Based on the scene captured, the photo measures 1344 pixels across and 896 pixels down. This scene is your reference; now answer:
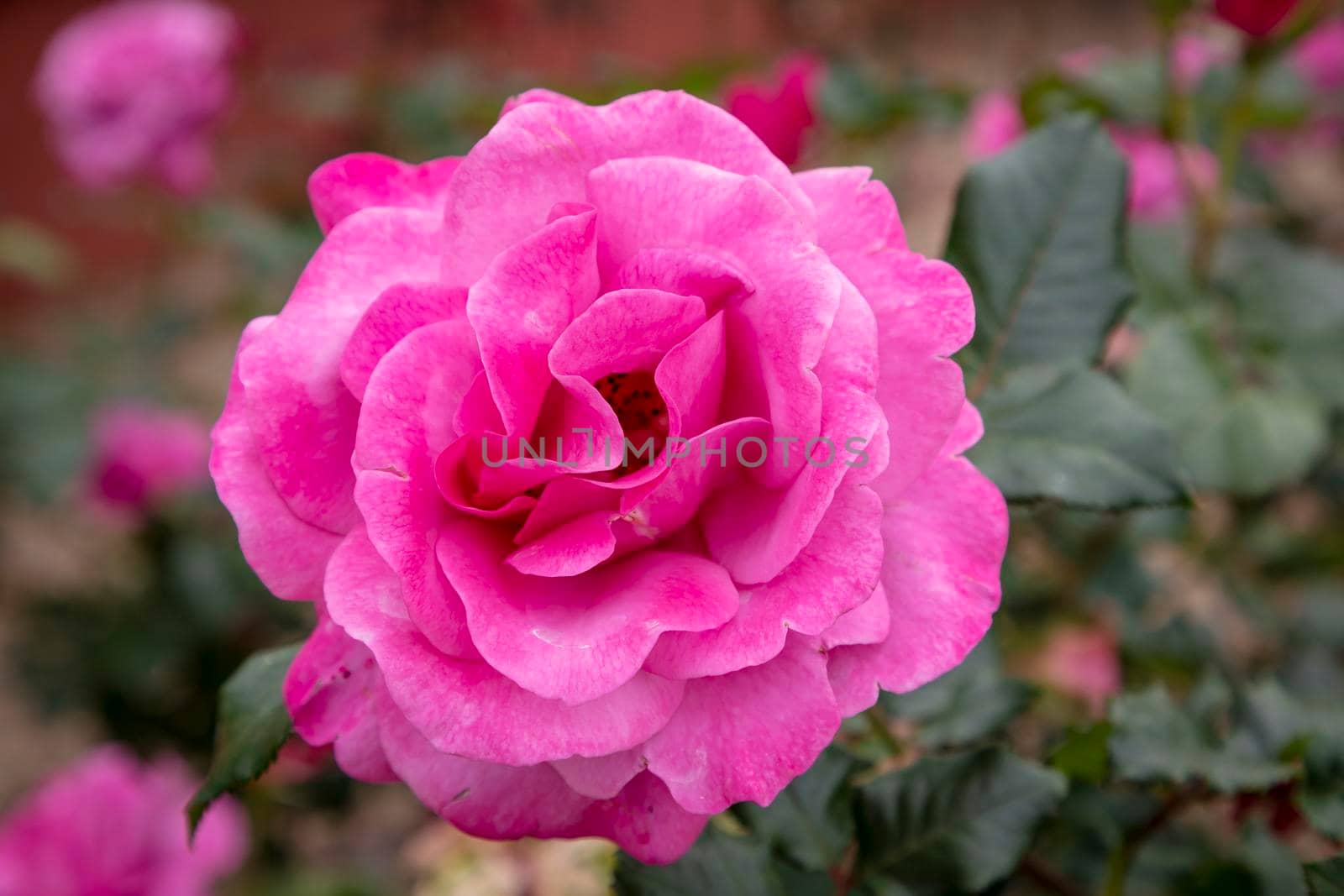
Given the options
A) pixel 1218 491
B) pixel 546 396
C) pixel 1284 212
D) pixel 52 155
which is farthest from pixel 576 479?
pixel 52 155

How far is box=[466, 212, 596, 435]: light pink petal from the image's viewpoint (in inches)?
14.6

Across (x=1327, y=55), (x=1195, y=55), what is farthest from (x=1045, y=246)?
(x=1327, y=55)

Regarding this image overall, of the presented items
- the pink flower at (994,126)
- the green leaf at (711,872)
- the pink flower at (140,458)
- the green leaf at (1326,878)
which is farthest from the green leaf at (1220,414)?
the pink flower at (140,458)

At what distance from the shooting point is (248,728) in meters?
0.45

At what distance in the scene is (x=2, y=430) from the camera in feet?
4.76

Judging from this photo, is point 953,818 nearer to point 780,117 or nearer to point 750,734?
point 750,734

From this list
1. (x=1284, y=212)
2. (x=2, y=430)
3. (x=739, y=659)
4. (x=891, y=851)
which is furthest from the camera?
(x=2, y=430)

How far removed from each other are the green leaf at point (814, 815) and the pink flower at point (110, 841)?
779mm

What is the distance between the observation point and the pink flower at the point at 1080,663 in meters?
1.30

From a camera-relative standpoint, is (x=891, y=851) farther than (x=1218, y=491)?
No

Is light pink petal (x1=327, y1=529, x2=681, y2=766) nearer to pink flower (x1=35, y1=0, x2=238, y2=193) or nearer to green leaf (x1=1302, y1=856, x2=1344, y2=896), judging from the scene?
green leaf (x1=1302, y1=856, x2=1344, y2=896)

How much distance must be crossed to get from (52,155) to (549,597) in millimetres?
2964

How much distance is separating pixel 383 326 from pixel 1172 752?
1.44 ft

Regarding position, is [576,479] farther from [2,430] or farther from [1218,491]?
[2,430]
